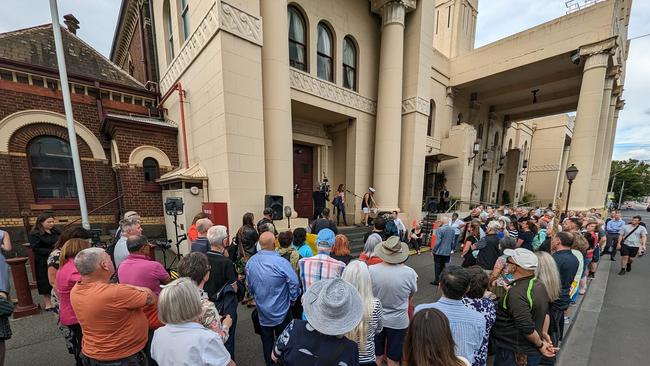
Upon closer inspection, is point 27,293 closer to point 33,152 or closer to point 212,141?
point 212,141

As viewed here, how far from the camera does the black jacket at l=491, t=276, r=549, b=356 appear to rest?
2039mm

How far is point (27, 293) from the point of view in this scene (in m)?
3.86

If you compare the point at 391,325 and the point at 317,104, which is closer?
the point at 391,325

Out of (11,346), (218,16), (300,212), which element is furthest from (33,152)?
(300,212)

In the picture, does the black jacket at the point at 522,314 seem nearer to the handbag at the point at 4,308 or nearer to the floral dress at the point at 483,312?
the floral dress at the point at 483,312

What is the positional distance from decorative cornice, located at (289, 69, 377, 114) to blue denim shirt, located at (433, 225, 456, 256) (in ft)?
20.3

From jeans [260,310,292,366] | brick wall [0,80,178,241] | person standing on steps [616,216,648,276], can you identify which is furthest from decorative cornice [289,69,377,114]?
person standing on steps [616,216,648,276]

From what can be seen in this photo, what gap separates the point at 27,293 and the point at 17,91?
6.56 m

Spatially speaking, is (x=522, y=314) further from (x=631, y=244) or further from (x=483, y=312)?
(x=631, y=244)

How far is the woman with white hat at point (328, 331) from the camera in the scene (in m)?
1.36

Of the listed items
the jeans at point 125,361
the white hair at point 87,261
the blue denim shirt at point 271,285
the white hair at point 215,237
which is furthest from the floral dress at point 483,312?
the white hair at point 87,261

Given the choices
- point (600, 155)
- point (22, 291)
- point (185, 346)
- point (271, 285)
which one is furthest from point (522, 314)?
point (600, 155)

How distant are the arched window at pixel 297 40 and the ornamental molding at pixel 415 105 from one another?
4.74m

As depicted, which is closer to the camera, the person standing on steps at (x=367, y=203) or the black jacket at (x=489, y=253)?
the black jacket at (x=489, y=253)
